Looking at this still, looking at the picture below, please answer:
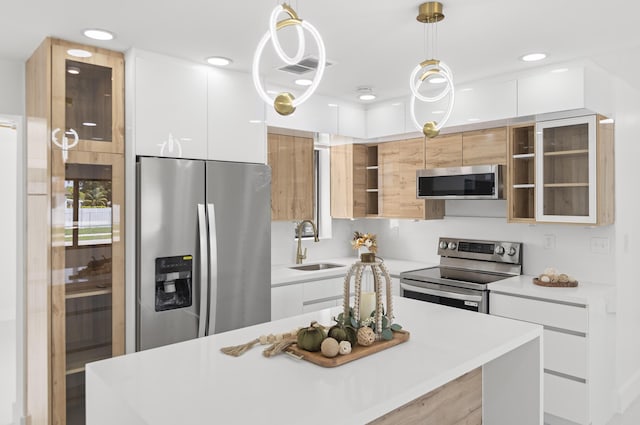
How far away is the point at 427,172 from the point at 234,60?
1.94m

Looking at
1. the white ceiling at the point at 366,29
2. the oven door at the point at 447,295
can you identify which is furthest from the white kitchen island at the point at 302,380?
the white ceiling at the point at 366,29

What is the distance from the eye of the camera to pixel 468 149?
385 cm

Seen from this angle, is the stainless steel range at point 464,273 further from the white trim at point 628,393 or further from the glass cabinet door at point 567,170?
the white trim at point 628,393

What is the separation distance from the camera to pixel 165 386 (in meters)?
1.47

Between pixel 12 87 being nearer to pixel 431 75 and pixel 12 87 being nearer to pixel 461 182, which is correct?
pixel 431 75

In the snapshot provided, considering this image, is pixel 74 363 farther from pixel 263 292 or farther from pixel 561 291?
pixel 561 291

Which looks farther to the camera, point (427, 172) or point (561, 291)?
point (427, 172)

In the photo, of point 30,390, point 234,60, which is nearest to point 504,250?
point 234,60

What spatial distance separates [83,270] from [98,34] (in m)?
1.42

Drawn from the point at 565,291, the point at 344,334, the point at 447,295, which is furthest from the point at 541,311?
the point at 344,334

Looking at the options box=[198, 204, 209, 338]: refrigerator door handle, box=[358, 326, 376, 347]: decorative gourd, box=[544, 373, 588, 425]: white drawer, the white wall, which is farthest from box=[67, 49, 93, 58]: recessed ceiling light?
box=[544, 373, 588, 425]: white drawer

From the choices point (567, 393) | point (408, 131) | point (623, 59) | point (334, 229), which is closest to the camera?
point (567, 393)

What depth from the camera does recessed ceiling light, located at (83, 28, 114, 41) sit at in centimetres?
259

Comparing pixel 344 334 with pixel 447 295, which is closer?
pixel 344 334
